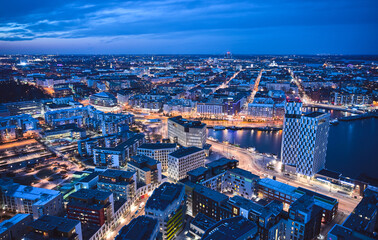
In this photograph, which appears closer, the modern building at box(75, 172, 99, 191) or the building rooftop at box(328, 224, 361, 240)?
the building rooftop at box(328, 224, 361, 240)

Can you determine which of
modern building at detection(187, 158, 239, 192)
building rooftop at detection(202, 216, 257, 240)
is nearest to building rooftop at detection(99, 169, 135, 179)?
modern building at detection(187, 158, 239, 192)

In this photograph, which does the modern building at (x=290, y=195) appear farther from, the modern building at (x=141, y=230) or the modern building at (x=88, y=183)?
the modern building at (x=88, y=183)

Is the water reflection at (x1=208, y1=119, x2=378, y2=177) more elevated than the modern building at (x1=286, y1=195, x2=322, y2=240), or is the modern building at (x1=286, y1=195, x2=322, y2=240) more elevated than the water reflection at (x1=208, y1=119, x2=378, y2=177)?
the modern building at (x1=286, y1=195, x2=322, y2=240)

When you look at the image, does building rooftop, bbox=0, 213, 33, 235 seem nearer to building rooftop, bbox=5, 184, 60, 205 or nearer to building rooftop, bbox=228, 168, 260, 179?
building rooftop, bbox=5, 184, 60, 205

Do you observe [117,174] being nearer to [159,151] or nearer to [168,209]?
[159,151]

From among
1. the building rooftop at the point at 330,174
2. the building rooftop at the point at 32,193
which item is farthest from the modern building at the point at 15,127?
the building rooftop at the point at 330,174

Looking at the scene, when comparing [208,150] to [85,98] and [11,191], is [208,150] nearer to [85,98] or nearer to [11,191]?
[11,191]
